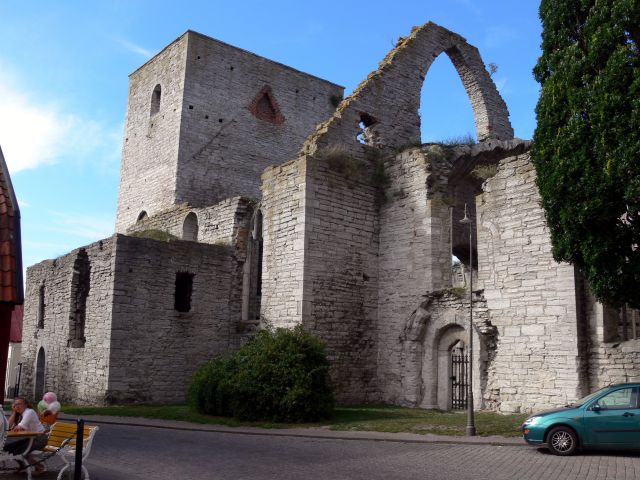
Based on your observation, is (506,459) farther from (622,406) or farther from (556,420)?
(622,406)

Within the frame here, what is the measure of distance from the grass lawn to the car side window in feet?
7.19

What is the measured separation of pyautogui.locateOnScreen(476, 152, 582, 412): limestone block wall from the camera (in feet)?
46.8

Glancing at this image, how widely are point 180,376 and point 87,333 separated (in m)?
3.39

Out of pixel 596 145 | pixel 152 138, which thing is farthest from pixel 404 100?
pixel 152 138

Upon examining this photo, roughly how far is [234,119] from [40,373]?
45.3 feet

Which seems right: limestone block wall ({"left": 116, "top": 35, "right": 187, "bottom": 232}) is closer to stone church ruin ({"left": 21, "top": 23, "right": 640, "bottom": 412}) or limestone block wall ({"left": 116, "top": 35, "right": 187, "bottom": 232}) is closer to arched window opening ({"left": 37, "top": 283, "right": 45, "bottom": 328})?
stone church ruin ({"left": 21, "top": 23, "right": 640, "bottom": 412})

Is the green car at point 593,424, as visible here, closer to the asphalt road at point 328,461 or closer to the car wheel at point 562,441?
the car wheel at point 562,441

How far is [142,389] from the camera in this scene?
19.1m

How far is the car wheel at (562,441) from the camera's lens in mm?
9969

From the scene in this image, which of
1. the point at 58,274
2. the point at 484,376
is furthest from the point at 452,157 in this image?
the point at 58,274

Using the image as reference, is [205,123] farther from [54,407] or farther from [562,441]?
[562,441]

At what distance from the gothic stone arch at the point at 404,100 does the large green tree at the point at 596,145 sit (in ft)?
27.8

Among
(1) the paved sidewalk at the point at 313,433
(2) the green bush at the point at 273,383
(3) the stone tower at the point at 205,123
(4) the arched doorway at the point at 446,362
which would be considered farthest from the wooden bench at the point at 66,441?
(3) the stone tower at the point at 205,123

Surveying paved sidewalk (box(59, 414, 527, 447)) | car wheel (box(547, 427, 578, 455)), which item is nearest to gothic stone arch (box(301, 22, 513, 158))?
paved sidewalk (box(59, 414, 527, 447))
